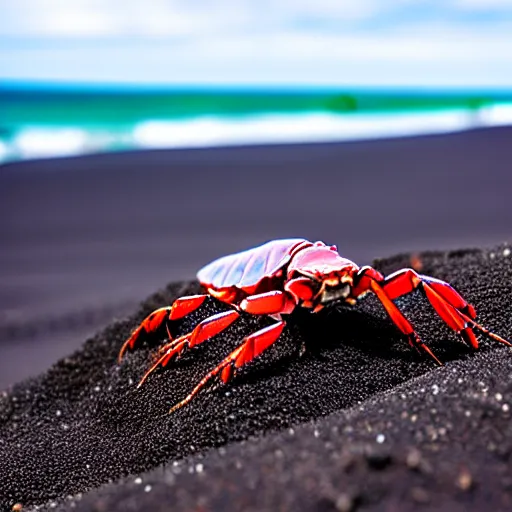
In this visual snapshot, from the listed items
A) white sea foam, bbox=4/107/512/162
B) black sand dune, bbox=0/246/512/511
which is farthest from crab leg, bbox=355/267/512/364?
white sea foam, bbox=4/107/512/162

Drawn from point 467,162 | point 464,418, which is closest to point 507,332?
point 464,418

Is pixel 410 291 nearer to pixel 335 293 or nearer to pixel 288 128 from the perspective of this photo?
pixel 335 293

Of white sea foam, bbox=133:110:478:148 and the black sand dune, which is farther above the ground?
the black sand dune

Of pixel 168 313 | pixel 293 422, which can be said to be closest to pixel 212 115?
pixel 168 313

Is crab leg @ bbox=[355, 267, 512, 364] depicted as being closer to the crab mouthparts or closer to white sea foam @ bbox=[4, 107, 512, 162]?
the crab mouthparts

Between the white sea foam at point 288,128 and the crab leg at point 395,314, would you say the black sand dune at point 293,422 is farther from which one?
the white sea foam at point 288,128

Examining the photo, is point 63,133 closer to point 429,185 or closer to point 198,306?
point 429,185
